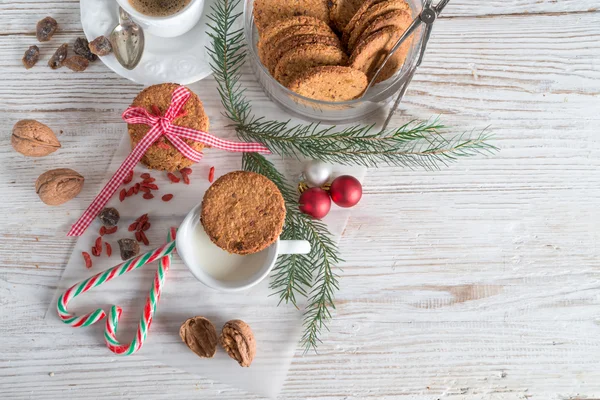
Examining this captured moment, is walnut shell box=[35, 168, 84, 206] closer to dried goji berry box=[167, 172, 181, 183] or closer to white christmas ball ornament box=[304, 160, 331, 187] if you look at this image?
dried goji berry box=[167, 172, 181, 183]

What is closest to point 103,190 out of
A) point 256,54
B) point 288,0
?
point 256,54

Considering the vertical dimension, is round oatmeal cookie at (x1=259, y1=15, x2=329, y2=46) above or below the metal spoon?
above

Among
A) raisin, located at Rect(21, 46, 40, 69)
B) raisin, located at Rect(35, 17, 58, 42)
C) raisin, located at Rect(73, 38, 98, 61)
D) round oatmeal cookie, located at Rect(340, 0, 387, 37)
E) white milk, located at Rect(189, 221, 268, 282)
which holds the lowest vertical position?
white milk, located at Rect(189, 221, 268, 282)

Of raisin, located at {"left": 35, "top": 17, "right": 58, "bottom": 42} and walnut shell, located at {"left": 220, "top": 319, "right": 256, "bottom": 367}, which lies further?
raisin, located at {"left": 35, "top": 17, "right": 58, "bottom": 42}

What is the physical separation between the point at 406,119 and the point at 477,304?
22.0 inches

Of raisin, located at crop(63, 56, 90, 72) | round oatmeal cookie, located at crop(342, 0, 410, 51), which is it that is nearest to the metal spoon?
raisin, located at crop(63, 56, 90, 72)

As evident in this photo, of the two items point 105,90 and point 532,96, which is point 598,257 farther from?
point 105,90

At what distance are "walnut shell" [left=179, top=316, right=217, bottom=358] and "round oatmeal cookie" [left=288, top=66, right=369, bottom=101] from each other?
662 mm

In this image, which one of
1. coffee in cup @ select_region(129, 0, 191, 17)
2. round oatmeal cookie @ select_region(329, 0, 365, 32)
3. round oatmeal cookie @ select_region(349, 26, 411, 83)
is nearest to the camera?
round oatmeal cookie @ select_region(349, 26, 411, 83)

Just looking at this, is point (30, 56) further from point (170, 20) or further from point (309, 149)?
point (309, 149)

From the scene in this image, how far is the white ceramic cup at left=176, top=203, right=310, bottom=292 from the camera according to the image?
1325 millimetres

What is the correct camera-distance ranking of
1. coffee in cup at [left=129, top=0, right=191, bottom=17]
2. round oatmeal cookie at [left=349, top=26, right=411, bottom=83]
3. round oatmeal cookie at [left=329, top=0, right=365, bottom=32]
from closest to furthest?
round oatmeal cookie at [left=349, top=26, right=411, bottom=83], round oatmeal cookie at [left=329, top=0, right=365, bottom=32], coffee in cup at [left=129, top=0, right=191, bottom=17]

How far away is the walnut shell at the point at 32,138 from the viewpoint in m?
1.47

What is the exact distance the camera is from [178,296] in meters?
1.52
